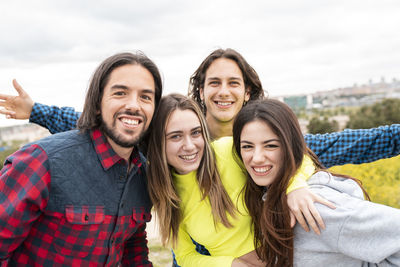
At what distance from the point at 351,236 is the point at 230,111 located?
1.83 metres

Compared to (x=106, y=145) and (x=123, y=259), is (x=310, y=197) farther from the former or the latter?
(x=123, y=259)

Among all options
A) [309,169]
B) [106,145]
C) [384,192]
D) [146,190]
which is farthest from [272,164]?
[384,192]

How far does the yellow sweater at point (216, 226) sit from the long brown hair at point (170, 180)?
0.06 metres

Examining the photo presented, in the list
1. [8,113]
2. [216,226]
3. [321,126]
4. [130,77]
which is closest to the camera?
[130,77]

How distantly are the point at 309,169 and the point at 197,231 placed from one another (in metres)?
0.83

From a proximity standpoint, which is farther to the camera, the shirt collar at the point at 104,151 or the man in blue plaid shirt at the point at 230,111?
the man in blue plaid shirt at the point at 230,111

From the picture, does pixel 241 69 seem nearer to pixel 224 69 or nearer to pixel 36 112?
pixel 224 69

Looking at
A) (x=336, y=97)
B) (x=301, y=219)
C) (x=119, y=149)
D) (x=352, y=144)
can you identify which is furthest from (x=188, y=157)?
(x=336, y=97)

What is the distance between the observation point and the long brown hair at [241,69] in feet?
11.7

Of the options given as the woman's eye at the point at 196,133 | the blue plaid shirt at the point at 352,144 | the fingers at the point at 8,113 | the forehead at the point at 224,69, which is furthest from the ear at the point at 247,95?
the fingers at the point at 8,113

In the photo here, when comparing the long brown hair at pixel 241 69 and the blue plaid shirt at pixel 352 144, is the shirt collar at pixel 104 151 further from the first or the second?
the long brown hair at pixel 241 69

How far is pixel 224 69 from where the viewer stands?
139 inches

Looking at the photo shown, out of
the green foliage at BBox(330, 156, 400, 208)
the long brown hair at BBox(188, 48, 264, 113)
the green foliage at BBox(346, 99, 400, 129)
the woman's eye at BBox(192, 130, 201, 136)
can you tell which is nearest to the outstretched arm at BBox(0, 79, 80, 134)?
the woman's eye at BBox(192, 130, 201, 136)

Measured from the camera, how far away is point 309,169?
225 centimetres
